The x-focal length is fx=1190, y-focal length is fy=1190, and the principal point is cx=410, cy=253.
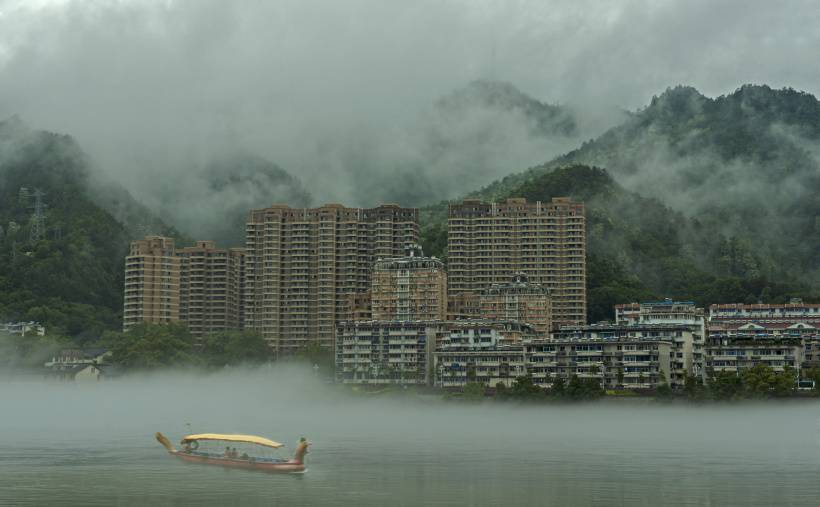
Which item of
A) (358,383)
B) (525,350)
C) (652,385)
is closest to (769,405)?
(652,385)

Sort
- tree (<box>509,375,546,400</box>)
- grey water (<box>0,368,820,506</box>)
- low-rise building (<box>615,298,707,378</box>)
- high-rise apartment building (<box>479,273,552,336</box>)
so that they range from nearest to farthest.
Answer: grey water (<box>0,368,820,506</box>) → tree (<box>509,375,546,400</box>) → low-rise building (<box>615,298,707,378</box>) → high-rise apartment building (<box>479,273,552,336</box>)

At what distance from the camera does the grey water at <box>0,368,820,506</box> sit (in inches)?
2798

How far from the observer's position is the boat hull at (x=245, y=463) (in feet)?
273


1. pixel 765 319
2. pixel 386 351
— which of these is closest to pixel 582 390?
pixel 386 351

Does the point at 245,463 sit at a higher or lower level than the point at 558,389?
lower

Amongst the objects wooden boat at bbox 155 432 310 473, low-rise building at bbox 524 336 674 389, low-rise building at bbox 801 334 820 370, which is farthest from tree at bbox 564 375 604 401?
wooden boat at bbox 155 432 310 473

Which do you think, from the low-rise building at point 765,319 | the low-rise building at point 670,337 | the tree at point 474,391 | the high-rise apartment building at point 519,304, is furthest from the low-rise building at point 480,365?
the low-rise building at point 765,319

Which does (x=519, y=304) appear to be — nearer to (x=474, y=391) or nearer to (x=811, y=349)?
(x=474, y=391)

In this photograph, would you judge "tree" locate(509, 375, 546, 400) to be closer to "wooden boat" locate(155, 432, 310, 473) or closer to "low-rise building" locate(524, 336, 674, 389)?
"low-rise building" locate(524, 336, 674, 389)

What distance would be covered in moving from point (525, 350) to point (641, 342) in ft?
54.5

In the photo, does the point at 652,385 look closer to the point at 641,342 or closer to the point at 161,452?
the point at 641,342

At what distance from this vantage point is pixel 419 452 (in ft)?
323

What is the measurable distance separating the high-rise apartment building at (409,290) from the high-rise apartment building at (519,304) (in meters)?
7.73

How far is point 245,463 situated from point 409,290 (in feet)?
361
